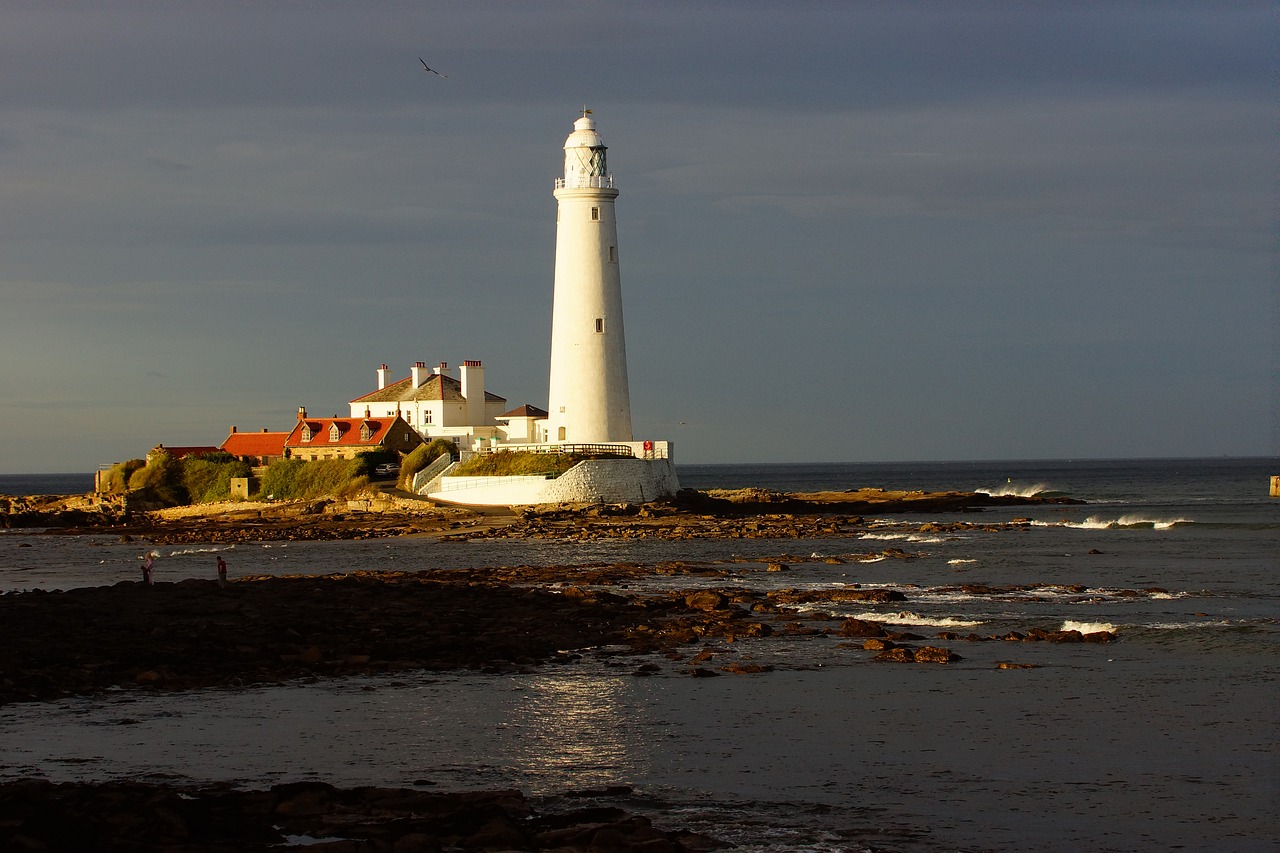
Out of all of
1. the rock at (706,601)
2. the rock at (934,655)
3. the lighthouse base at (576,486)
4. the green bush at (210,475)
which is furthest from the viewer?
the green bush at (210,475)

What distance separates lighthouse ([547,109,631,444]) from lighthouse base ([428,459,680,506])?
178cm

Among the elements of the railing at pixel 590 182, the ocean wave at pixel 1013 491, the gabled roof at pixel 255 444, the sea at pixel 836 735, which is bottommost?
the sea at pixel 836 735

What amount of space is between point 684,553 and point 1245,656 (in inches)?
761

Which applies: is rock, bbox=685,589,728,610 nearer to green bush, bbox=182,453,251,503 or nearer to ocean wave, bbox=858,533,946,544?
ocean wave, bbox=858,533,946,544

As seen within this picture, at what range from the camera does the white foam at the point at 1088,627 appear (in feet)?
69.7

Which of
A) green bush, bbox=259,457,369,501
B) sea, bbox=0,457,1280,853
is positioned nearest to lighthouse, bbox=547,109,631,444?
green bush, bbox=259,457,369,501

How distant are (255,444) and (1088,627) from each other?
166 feet

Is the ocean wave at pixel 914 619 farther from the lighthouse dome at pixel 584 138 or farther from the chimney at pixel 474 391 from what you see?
the chimney at pixel 474 391

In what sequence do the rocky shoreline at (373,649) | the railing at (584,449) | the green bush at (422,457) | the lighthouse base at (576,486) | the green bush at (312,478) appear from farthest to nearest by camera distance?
the green bush at (312,478), the green bush at (422,457), the railing at (584,449), the lighthouse base at (576,486), the rocky shoreline at (373,649)

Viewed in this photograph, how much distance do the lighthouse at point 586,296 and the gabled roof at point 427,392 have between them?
13568 mm

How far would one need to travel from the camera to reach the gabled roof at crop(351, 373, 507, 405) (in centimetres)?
6303

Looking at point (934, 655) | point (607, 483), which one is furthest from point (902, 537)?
point (934, 655)

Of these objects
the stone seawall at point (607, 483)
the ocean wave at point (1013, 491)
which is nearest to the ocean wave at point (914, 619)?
the stone seawall at point (607, 483)

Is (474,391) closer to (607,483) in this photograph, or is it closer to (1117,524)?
(607,483)
